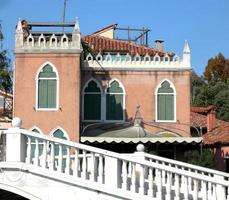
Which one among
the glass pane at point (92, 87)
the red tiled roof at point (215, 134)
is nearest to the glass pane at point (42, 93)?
the glass pane at point (92, 87)

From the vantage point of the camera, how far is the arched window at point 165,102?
76.9 feet

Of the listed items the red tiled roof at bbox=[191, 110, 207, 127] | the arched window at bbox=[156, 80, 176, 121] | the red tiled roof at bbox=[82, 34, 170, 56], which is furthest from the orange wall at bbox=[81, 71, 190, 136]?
the red tiled roof at bbox=[191, 110, 207, 127]

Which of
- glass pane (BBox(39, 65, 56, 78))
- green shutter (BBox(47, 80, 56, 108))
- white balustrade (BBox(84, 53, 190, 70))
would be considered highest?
white balustrade (BBox(84, 53, 190, 70))

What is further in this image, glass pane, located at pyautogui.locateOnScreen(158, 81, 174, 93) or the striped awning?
glass pane, located at pyautogui.locateOnScreen(158, 81, 174, 93)

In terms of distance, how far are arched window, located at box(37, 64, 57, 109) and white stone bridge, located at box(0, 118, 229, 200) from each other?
1222cm

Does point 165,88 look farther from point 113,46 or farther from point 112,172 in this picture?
point 112,172

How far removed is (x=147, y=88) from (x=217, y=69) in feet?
98.2

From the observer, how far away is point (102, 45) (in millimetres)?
30047

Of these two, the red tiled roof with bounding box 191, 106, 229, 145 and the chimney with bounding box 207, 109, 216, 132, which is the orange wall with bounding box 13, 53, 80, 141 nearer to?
the red tiled roof with bounding box 191, 106, 229, 145

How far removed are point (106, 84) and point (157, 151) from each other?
3.68 meters

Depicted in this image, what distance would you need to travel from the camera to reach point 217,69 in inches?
2057

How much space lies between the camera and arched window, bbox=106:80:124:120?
2348 centimetres

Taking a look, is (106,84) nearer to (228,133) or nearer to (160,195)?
(228,133)

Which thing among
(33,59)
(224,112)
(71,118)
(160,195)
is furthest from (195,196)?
(224,112)
